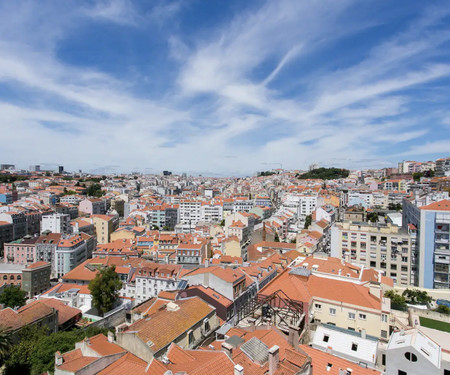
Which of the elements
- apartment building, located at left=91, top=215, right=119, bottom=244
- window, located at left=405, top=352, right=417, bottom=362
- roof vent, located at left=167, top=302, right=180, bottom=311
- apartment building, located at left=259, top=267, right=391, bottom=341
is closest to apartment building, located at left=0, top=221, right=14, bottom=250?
apartment building, located at left=91, top=215, right=119, bottom=244

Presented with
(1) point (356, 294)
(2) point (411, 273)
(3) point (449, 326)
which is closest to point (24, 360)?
(1) point (356, 294)

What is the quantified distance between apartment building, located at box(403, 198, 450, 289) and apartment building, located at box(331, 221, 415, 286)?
1.23m

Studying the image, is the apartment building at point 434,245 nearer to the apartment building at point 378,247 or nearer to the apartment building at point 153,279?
the apartment building at point 378,247

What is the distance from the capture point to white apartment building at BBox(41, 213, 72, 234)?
60625mm

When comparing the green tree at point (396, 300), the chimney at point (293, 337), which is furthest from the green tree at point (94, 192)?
the chimney at point (293, 337)

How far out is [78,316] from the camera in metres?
26.9

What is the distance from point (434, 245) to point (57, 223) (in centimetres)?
6179

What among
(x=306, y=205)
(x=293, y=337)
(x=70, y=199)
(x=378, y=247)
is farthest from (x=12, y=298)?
(x=70, y=199)

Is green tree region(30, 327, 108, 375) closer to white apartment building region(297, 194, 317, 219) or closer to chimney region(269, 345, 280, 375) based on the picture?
chimney region(269, 345, 280, 375)

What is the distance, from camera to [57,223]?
6075 cm

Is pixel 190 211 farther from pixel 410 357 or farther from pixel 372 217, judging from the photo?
pixel 410 357

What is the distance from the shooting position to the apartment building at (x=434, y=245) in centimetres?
3044

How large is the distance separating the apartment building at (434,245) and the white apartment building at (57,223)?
59.6 metres

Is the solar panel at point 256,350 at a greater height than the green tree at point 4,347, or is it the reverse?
the solar panel at point 256,350
